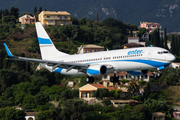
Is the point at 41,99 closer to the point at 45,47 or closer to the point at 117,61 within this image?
the point at 45,47

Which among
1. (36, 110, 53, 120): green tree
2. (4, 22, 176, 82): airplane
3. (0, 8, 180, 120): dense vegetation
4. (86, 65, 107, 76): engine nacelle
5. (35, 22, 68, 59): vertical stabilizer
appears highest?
(35, 22, 68, 59): vertical stabilizer

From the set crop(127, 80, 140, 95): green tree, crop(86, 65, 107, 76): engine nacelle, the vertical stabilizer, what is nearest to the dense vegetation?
crop(127, 80, 140, 95): green tree

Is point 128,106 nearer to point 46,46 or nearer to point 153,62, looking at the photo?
point 46,46

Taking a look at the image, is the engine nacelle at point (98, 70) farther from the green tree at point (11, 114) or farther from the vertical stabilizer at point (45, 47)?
the green tree at point (11, 114)

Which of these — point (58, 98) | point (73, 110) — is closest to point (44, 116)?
point (73, 110)

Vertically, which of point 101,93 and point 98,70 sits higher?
point 98,70

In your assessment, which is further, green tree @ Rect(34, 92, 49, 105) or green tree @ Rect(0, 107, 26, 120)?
green tree @ Rect(34, 92, 49, 105)

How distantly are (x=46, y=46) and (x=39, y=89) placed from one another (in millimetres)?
89337

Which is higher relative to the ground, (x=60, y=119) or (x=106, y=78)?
(x=106, y=78)

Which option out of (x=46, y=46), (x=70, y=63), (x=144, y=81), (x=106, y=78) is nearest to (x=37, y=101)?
(x=106, y=78)

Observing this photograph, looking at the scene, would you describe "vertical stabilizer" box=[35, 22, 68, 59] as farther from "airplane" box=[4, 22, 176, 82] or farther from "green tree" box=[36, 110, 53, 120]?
"green tree" box=[36, 110, 53, 120]

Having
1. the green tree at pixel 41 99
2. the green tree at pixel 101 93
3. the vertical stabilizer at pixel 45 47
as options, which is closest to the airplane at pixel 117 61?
the vertical stabilizer at pixel 45 47

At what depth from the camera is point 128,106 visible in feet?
456

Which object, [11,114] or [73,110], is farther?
[73,110]
